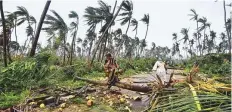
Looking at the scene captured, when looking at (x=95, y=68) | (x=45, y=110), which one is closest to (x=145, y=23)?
(x=95, y=68)

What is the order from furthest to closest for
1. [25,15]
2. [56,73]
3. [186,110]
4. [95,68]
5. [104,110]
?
[25,15] < [95,68] < [56,73] < [104,110] < [186,110]

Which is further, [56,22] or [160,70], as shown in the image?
[56,22]

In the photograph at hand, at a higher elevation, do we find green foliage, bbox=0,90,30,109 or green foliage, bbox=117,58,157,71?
green foliage, bbox=117,58,157,71

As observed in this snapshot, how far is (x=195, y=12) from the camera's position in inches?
1649

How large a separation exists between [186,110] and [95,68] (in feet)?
43.7

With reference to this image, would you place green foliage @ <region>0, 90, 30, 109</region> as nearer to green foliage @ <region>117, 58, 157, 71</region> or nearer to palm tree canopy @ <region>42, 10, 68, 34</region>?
green foliage @ <region>117, 58, 157, 71</region>

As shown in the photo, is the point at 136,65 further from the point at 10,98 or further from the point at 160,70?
the point at 160,70

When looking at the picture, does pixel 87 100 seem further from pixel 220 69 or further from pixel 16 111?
pixel 220 69

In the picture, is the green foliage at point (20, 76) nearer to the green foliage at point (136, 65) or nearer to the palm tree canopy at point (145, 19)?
the green foliage at point (136, 65)

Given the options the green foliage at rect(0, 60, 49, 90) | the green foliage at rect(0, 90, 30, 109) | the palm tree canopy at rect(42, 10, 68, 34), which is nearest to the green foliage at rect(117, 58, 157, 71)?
the palm tree canopy at rect(42, 10, 68, 34)

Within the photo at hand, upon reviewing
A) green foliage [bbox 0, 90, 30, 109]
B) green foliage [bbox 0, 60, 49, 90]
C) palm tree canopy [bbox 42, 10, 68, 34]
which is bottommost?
green foliage [bbox 0, 90, 30, 109]

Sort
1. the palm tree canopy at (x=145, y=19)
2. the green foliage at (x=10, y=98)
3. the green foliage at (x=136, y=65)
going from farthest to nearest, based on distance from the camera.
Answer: the palm tree canopy at (x=145, y=19), the green foliage at (x=136, y=65), the green foliage at (x=10, y=98)

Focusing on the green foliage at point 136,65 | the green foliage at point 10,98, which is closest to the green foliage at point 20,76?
the green foliage at point 10,98

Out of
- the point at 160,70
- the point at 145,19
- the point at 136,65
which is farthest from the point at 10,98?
the point at 145,19
